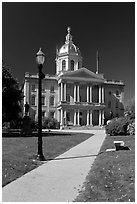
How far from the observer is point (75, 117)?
61.4 metres

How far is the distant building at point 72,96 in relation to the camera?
204 ft

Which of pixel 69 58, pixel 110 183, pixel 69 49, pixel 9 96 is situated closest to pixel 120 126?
pixel 9 96

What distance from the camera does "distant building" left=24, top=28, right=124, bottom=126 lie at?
62.3m

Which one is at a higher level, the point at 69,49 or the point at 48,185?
the point at 69,49

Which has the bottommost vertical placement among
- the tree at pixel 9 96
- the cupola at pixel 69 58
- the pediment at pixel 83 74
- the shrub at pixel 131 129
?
the shrub at pixel 131 129

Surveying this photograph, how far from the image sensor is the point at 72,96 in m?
65.4

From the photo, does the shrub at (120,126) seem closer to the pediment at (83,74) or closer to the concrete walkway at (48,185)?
the concrete walkway at (48,185)

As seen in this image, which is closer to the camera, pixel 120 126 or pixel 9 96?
pixel 120 126

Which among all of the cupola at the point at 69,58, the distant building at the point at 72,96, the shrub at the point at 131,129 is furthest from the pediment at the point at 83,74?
the shrub at the point at 131,129

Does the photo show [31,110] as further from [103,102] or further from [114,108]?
[114,108]

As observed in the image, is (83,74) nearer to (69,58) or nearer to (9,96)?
(69,58)

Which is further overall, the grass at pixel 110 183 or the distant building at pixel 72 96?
the distant building at pixel 72 96

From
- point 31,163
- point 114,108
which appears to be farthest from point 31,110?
point 31,163

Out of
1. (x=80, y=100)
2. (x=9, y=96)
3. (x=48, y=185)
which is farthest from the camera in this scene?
(x=80, y=100)
